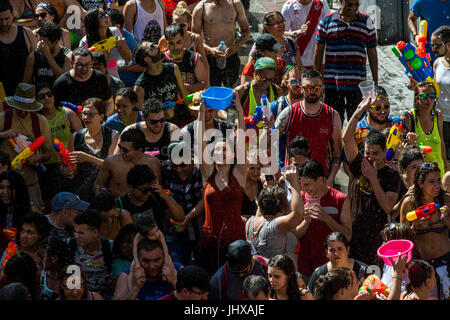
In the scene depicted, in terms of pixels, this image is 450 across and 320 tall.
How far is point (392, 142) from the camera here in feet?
28.1

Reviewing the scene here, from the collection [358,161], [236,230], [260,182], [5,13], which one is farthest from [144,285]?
[5,13]

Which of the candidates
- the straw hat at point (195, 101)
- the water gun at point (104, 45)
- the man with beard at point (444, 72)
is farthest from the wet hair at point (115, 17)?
the man with beard at point (444, 72)

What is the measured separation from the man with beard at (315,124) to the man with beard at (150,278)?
2322 millimetres

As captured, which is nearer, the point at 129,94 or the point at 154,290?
the point at 154,290

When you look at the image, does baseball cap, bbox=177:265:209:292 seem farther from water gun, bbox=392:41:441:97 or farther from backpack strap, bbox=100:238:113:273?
water gun, bbox=392:41:441:97

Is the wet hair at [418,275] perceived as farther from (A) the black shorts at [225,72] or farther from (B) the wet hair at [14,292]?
(A) the black shorts at [225,72]

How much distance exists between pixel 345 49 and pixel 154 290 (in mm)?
4347

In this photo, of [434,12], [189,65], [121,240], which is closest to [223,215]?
[121,240]

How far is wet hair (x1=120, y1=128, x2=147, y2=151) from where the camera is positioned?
8500 mm

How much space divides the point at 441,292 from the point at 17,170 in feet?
13.0

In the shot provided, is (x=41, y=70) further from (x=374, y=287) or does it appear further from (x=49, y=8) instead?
(x=374, y=287)

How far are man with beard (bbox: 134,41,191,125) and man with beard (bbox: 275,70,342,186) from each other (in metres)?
1.31

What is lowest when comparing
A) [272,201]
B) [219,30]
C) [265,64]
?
[272,201]

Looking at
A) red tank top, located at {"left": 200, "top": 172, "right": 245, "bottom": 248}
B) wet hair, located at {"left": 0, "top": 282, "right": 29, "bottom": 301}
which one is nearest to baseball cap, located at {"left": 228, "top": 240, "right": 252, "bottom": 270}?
red tank top, located at {"left": 200, "top": 172, "right": 245, "bottom": 248}
